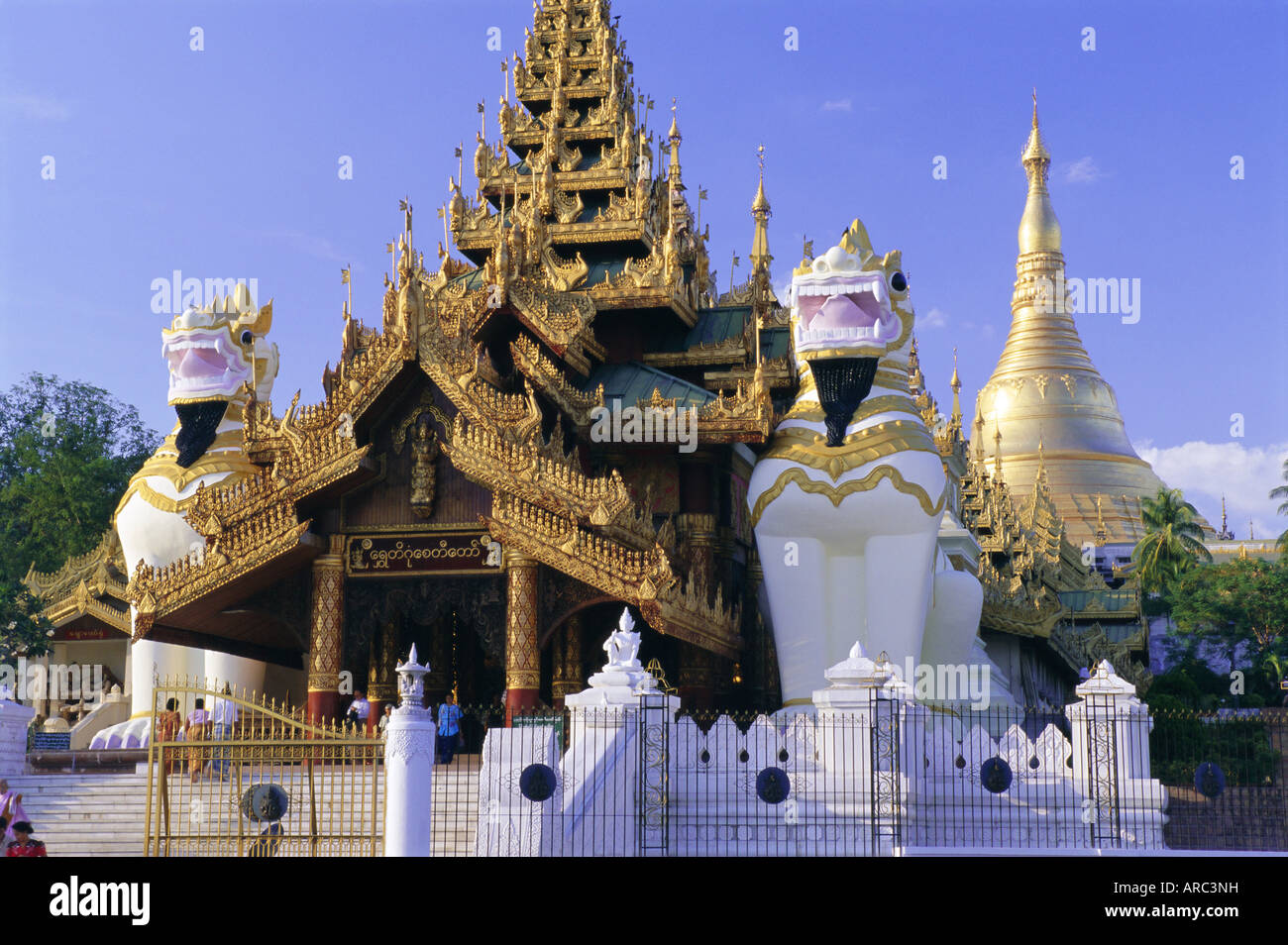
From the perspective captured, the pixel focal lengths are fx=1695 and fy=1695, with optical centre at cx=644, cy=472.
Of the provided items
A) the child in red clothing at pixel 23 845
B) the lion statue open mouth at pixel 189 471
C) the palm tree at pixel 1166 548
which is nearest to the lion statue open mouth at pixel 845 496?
the lion statue open mouth at pixel 189 471

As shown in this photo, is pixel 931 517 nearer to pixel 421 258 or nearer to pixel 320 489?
pixel 320 489

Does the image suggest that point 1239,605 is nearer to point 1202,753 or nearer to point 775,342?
point 1202,753

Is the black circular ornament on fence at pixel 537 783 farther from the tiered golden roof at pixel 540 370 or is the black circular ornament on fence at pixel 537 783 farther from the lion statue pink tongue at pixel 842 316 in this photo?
the lion statue pink tongue at pixel 842 316

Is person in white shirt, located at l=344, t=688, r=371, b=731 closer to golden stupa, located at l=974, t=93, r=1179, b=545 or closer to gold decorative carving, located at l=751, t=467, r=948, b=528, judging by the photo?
gold decorative carving, located at l=751, t=467, r=948, b=528

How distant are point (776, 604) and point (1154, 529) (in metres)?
31.7

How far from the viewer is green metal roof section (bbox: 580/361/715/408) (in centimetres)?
2441

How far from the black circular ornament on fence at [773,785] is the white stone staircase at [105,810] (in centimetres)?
288

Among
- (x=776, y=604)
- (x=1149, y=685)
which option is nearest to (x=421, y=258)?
(x=776, y=604)

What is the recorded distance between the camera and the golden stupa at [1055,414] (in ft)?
180

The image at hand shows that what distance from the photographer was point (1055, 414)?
5644 cm

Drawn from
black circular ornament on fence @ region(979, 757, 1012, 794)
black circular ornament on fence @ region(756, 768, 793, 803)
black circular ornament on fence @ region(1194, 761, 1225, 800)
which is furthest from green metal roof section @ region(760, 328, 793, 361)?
black circular ornament on fence @ region(1194, 761, 1225, 800)

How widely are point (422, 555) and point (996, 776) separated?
29.3ft
